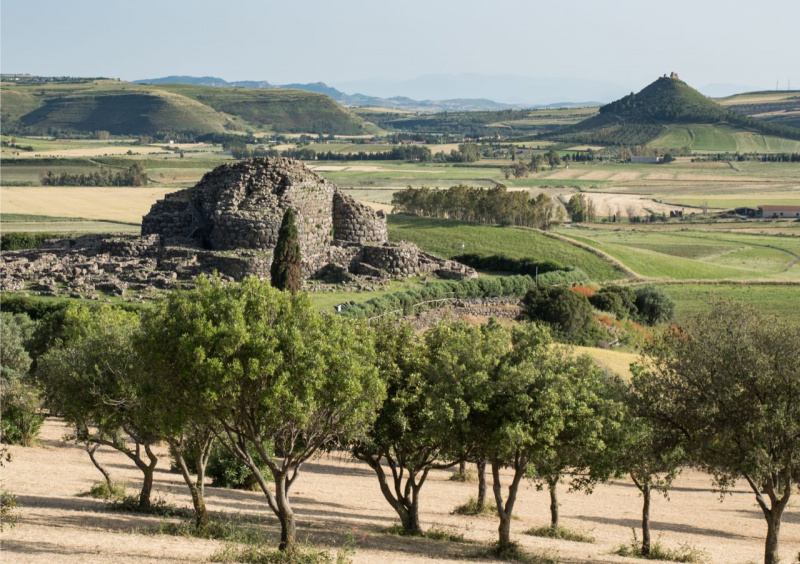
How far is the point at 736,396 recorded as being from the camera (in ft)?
73.8

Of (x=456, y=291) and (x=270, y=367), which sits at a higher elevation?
(x=270, y=367)

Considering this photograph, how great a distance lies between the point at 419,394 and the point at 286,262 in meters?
29.5

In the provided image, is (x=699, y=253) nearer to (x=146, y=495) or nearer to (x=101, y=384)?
(x=146, y=495)

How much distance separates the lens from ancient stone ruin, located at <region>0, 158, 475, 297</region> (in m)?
62.1

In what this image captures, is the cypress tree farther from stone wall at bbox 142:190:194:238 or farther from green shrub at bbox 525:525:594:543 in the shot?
green shrub at bbox 525:525:594:543

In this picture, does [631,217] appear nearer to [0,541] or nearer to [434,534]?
[434,534]

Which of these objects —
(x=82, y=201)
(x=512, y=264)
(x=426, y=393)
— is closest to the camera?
(x=426, y=393)

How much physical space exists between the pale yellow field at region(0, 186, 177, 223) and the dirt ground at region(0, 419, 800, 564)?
67.0 meters

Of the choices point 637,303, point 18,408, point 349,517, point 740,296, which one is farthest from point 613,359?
point 18,408

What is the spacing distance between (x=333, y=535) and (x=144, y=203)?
96247mm

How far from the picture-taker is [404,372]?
26.0 meters

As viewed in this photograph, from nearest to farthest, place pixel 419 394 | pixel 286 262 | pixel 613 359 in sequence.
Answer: pixel 419 394
pixel 286 262
pixel 613 359

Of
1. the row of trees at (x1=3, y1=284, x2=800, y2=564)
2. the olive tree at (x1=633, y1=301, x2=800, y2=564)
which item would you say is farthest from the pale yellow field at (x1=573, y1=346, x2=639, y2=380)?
the olive tree at (x1=633, y1=301, x2=800, y2=564)

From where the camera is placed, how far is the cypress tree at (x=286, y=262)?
53312mm
